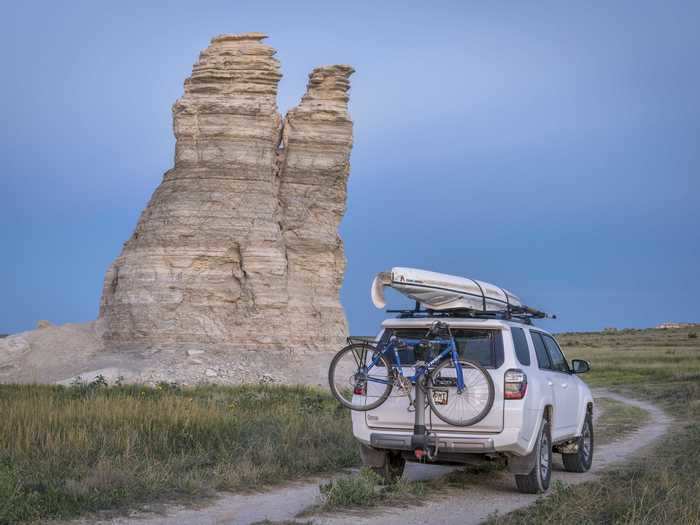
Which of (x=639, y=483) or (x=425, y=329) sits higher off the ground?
(x=425, y=329)

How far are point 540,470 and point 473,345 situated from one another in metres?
1.86

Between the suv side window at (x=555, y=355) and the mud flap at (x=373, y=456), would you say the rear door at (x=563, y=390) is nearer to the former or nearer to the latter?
the suv side window at (x=555, y=355)

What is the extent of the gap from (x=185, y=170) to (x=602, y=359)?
30.8 meters

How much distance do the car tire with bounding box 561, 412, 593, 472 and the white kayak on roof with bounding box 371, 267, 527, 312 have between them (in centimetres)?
313

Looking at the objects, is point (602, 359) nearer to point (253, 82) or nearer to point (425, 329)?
point (253, 82)

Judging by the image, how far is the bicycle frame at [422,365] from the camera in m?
9.96

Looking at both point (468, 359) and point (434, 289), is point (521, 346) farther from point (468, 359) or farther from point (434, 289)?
point (434, 289)

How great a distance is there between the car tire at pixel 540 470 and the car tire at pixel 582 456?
1.88 metres

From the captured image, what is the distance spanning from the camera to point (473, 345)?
1052 cm

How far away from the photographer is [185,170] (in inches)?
1793

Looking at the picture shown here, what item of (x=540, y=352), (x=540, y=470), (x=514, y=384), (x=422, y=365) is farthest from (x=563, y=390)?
(x=422, y=365)

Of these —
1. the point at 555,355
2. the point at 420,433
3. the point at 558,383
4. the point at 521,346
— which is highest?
the point at 521,346

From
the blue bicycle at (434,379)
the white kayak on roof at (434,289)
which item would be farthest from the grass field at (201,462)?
the white kayak on roof at (434,289)

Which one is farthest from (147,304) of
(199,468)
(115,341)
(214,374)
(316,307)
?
(199,468)
